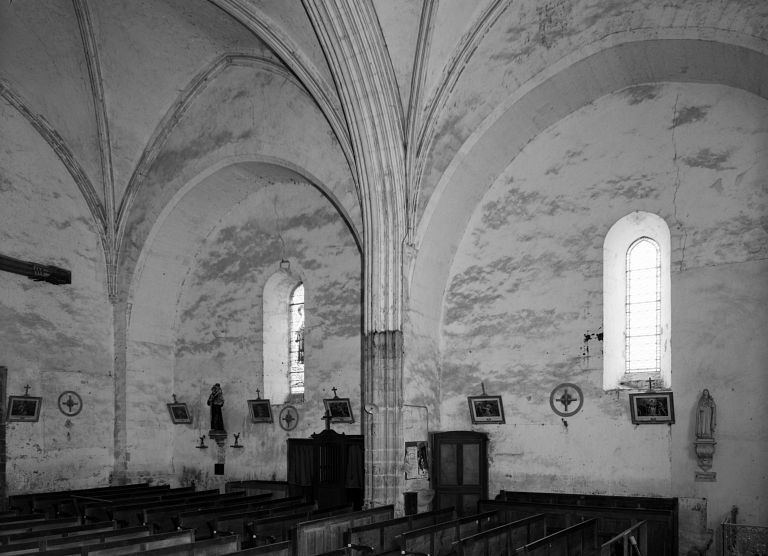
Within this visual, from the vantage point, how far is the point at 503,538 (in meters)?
11.0

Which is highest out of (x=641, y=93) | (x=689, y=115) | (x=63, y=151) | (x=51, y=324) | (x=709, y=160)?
(x=641, y=93)

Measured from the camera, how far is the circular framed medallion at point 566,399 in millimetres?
15129

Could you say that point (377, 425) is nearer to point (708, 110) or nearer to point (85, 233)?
point (708, 110)

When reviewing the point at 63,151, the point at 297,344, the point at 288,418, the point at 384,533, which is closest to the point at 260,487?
the point at 288,418

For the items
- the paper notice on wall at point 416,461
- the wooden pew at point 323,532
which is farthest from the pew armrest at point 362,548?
the paper notice on wall at point 416,461

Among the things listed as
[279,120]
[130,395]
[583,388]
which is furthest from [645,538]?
[130,395]

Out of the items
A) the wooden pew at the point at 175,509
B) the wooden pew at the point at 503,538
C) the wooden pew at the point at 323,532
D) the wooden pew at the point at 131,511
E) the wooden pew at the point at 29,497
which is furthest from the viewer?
the wooden pew at the point at 29,497

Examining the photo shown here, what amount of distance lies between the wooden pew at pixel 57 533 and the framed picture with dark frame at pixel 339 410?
672 cm

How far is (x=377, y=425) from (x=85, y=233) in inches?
370

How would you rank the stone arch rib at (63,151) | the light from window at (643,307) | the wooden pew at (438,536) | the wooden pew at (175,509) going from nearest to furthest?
1. the wooden pew at (438,536)
2. the wooden pew at (175,509)
3. the light from window at (643,307)
4. the stone arch rib at (63,151)

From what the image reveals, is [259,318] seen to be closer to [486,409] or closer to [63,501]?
[63,501]

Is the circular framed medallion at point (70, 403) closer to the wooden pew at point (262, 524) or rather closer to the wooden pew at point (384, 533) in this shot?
the wooden pew at point (262, 524)

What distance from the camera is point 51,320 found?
18953mm

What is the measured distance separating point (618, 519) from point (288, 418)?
8472 millimetres
